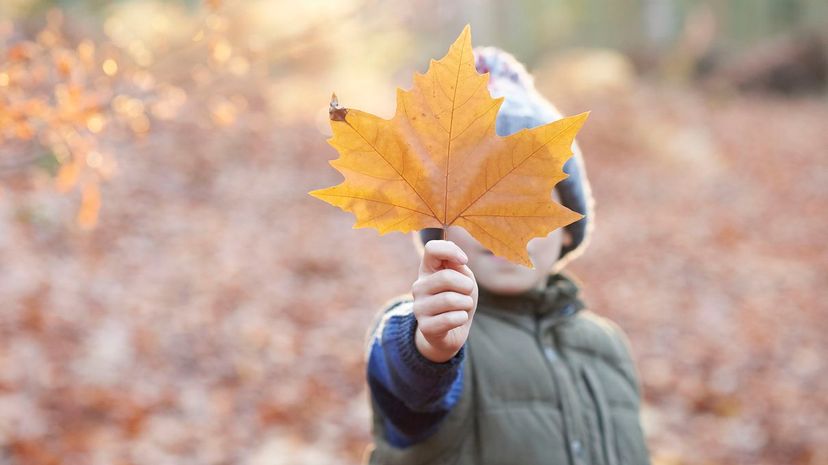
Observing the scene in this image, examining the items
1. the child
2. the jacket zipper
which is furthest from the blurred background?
the jacket zipper

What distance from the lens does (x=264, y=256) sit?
6.47 meters

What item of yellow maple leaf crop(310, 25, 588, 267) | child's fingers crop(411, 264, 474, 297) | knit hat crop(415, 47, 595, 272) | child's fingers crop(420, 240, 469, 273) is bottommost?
child's fingers crop(411, 264, 474, 297)

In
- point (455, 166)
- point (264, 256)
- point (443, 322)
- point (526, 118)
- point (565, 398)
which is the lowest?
point (565, 398)

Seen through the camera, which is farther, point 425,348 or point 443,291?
point 425,348

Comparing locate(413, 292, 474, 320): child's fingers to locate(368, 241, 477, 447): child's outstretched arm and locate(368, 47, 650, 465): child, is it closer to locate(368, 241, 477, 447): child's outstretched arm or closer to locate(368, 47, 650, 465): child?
locate(368, 241, 477, 447): child's outstretched arm

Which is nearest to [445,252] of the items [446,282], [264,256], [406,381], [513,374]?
[446,282]

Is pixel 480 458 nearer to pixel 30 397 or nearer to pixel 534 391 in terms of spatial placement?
pixel 534 391

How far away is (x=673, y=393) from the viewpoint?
15.3 ft

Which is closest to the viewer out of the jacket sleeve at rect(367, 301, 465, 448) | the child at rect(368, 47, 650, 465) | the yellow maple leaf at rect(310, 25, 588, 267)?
the yellow maple leaf at rect(310, 25, 588, 267)

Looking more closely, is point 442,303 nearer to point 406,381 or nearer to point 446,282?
point 446,282

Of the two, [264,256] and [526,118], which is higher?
[264,256]

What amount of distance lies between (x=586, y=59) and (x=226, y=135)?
9724 mm

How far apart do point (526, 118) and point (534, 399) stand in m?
0.58

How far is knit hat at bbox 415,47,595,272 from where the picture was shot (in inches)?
60.1
